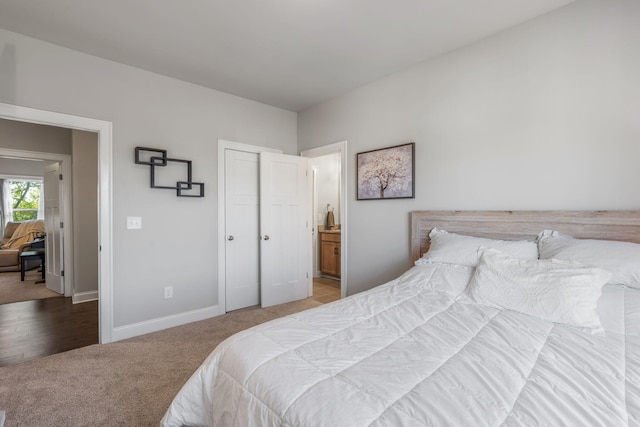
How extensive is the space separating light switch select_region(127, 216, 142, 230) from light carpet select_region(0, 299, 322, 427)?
42.2 inches

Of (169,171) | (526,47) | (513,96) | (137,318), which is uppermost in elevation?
(526,47)

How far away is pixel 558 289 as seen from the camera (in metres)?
1.50

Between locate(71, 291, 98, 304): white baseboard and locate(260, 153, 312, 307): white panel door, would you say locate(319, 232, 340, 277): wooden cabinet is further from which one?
locate(71, 291, 98, 304): white baseboard

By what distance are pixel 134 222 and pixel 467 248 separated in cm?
301

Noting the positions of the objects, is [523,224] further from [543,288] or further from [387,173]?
[387,173]

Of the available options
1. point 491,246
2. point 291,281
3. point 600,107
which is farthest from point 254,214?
point 600,107

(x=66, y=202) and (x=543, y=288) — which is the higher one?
(x=66, y=202)

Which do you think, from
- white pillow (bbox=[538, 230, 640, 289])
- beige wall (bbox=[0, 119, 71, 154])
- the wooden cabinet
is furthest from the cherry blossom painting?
beige wall (bbox=[0, 119, 71, 154])

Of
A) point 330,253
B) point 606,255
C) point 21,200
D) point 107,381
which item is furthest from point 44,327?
point 21,200

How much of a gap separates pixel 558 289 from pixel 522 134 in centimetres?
130

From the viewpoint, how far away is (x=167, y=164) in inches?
121

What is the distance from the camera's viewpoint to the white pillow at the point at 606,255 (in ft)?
5.20

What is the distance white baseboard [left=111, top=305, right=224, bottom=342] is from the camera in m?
2.80

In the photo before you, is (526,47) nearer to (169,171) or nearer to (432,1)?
(432,1)
